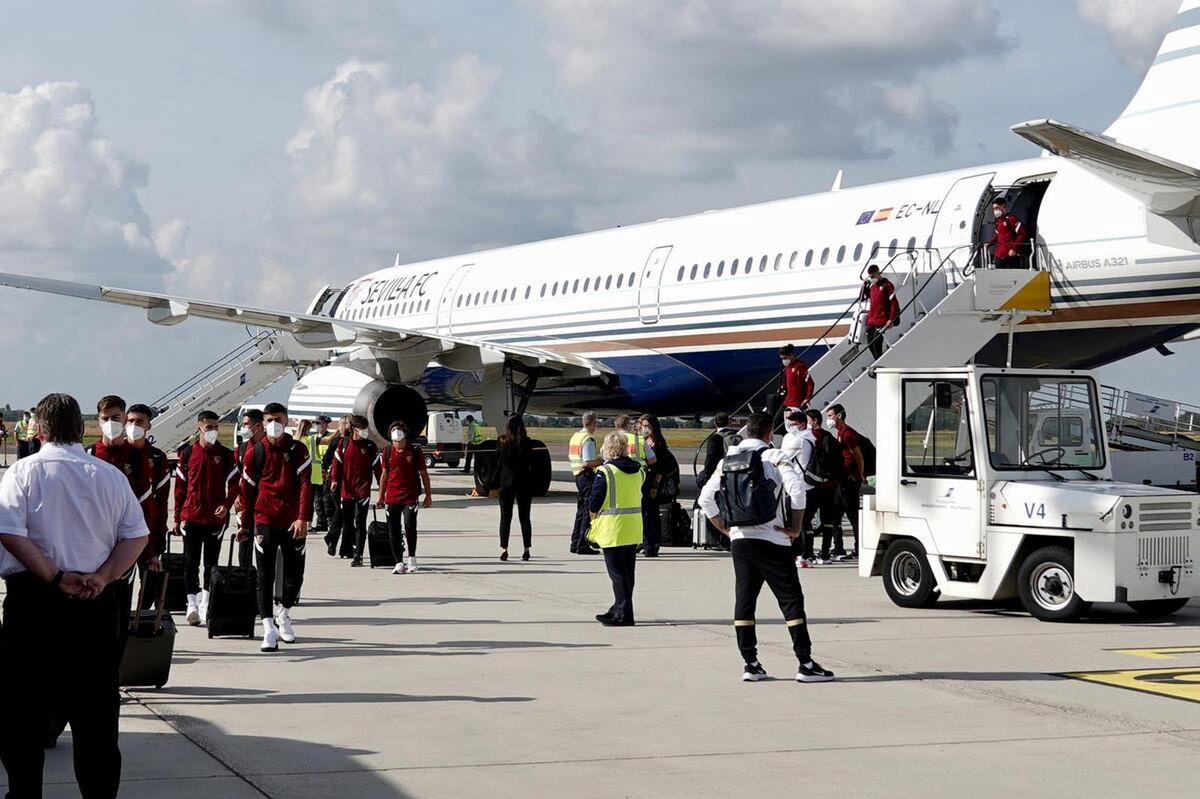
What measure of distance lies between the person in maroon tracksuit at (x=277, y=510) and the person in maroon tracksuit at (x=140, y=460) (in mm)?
657

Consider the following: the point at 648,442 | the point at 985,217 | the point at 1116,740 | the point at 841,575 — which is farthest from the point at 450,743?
the point at 985,217

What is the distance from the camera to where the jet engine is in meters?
26.8

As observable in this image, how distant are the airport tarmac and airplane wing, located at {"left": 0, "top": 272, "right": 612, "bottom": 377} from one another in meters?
12.8

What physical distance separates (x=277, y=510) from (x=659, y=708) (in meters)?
3.79

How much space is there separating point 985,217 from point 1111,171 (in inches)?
141

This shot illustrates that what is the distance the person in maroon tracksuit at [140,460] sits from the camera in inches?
388

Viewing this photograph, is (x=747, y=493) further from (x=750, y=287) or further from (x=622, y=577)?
(x=750, y=287)

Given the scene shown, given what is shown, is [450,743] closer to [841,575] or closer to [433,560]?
[841,575]

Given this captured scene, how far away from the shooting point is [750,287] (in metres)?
22.9

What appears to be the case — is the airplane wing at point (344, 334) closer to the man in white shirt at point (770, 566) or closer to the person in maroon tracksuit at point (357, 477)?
the person in maroon tracksuit at point (357, 477)

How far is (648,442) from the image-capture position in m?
17.4

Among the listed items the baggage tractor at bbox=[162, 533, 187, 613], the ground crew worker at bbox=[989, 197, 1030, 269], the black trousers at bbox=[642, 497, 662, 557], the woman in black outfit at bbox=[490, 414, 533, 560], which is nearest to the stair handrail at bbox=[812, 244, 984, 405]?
the ground crew worker at bbox=[989, 197, 1030, 269]

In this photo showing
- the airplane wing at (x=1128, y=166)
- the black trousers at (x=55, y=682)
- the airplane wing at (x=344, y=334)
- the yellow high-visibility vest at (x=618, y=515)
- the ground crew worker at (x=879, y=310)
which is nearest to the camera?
the black trousers at (x=55, y=682)

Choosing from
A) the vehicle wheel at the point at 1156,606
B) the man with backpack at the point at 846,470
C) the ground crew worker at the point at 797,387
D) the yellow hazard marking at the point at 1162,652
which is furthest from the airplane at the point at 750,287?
the yellow hazard marking at the point at 1162,652
